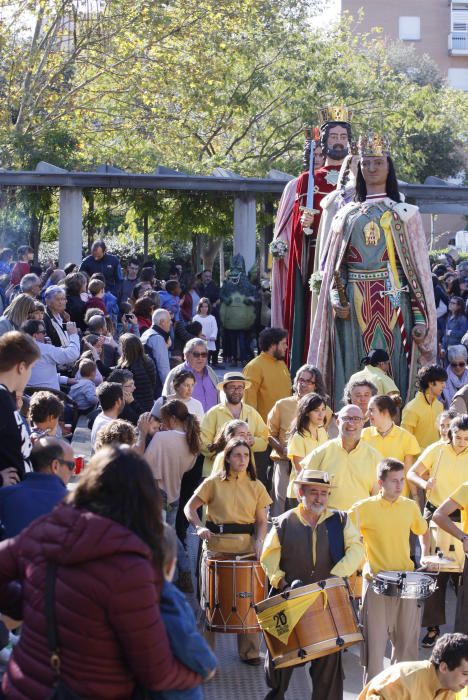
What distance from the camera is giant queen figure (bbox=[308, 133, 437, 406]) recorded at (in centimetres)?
1124

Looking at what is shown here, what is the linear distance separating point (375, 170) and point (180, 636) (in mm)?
7888

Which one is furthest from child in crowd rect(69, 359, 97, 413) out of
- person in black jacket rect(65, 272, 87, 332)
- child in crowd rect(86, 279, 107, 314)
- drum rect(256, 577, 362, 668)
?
drum rect(256, 577, 362, 668)

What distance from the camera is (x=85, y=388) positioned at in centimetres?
1098

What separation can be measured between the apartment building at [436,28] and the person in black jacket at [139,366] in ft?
206

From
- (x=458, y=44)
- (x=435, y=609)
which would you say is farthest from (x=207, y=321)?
(x=458, y=44)

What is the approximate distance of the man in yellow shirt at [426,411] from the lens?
9.97 m

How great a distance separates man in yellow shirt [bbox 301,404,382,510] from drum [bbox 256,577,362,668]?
1567mm

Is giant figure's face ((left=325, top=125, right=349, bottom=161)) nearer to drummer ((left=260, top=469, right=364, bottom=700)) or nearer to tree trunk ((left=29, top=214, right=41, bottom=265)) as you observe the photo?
drummer ((left=260, top=469, right=364, bottom=700))

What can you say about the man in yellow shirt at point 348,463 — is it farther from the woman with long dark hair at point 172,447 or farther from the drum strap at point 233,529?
the woman with long dark hair at point 172,447

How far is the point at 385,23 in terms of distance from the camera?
70938mm

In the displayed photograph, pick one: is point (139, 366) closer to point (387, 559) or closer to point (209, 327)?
point (387, 559)

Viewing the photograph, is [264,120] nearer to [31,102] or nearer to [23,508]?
[31,102]

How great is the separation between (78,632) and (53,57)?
25.5m

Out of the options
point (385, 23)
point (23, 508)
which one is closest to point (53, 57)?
point (23, 508)
